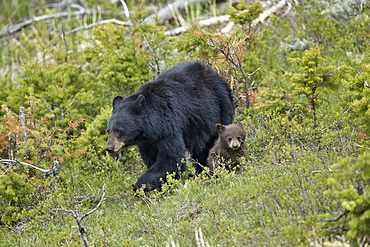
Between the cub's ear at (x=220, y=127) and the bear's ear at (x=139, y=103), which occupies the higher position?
the bear's ear at (x=139, y=103)

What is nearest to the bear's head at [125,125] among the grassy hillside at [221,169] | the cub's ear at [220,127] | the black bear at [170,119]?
the black bear at [170,119]

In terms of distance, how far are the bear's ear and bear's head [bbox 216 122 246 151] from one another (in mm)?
1067

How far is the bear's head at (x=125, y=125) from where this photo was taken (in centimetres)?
611

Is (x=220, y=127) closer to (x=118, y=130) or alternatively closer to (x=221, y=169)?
(x=221, y=169)

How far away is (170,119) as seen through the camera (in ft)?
20.9

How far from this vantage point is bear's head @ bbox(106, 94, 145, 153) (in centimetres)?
611

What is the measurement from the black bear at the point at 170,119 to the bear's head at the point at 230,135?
1.43ft

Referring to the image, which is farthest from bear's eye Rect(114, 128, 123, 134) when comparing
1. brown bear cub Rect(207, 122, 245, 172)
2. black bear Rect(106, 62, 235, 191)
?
brown bear cub Rect(207, 122, 245, 172)

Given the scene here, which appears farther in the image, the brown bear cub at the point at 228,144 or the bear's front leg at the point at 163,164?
the brown bear cub at the point at 228,144

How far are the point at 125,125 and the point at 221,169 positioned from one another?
1453mm

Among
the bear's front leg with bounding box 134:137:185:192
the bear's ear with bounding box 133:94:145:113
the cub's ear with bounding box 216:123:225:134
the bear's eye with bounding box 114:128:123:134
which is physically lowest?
the bear's front leg with bounding box 134:137:185:192

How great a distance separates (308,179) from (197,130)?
259cm

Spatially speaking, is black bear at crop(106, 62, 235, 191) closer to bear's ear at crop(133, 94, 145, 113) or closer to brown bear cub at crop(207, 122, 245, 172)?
bear's ear at crop(133, 94, 145, 113)

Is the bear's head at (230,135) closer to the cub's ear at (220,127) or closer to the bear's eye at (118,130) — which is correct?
the cub's ear at (220,127)
